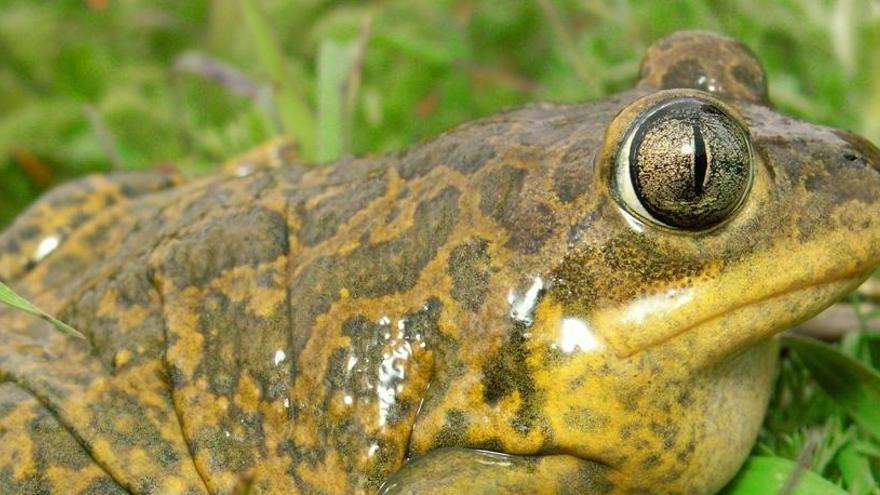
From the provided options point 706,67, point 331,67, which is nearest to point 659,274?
point 706,67

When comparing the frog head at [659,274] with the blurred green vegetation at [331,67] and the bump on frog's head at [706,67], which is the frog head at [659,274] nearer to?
the bump on frog's head at [706,67]

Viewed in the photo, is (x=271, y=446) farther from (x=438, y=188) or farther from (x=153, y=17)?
(x=153, y=17)

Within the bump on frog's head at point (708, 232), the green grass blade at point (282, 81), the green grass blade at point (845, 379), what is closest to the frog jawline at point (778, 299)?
the bump on frog's head at point (708, 232)

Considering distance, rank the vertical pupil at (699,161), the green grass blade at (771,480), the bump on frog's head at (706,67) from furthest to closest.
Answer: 1. the bump on frog's head at (706,67)
2. the green grass blade at (771,480)
3. the vertical pupil at (699,161)

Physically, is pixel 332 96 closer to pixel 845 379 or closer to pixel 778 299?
pixel 845 379

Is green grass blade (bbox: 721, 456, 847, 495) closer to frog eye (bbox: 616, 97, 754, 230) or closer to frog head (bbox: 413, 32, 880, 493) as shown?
frog head (bbox: 413, 32, 880, 493)

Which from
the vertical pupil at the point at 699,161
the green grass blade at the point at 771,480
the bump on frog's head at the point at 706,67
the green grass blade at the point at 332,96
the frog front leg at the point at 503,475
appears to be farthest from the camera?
the green grass blade at the point at 332,96

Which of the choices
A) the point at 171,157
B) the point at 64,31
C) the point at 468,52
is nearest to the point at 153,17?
the point at 64,31

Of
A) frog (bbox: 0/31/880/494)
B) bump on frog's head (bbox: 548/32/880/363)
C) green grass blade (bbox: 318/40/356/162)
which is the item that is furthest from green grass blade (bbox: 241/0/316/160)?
bump on frog's head (bbox: 548/32/880/363)
